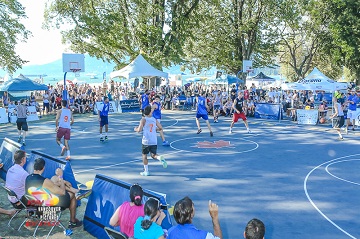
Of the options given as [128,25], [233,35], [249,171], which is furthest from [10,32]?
[249,171]

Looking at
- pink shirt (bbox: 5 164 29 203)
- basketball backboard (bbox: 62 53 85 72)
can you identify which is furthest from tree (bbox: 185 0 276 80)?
pink shirt (bbox: 5 164 29 203)

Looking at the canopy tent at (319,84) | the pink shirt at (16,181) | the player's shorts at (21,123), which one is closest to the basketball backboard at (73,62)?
the player's shorts at (21,123)

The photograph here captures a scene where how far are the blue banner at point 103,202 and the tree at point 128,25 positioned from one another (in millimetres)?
24173

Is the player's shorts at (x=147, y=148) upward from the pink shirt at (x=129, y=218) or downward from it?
upward

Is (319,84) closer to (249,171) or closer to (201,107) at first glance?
(201,107)

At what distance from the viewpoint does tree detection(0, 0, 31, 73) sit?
33656 mm

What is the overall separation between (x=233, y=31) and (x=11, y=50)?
21.3 metres

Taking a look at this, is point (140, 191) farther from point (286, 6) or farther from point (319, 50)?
point (319, 50)

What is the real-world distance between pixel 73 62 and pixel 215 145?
42.5ft

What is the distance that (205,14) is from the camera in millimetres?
36031

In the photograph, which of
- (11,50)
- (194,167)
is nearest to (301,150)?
(194,167)

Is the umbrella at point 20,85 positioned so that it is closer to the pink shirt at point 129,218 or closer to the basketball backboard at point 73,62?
the basketball backboard at point 73,62

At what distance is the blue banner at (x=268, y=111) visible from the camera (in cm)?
2419

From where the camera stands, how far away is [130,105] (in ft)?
97.8
